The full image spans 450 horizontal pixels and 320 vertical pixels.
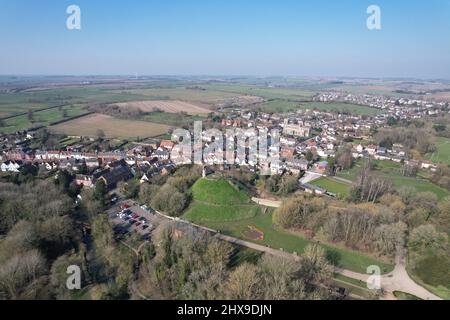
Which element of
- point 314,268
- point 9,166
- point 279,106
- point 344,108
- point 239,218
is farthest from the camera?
point 279,106

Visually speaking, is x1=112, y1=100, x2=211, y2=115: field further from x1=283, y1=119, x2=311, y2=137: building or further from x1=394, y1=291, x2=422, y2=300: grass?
x1=394, y1=291, x2=422, y2=300: grass

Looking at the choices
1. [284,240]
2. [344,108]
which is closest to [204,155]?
[284,240]

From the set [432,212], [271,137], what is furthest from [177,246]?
[271,137]

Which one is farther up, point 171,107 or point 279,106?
point 279,106

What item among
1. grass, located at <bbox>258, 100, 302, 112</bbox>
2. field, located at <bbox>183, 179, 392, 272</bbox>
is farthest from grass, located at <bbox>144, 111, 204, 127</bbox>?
field, located at <bbox>183, 179, 392, 272</bbox>

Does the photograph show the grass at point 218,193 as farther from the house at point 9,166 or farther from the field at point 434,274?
the house at point 9,166

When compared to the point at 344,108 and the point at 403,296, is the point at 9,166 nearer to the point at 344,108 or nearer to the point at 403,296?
the point at 403,296
